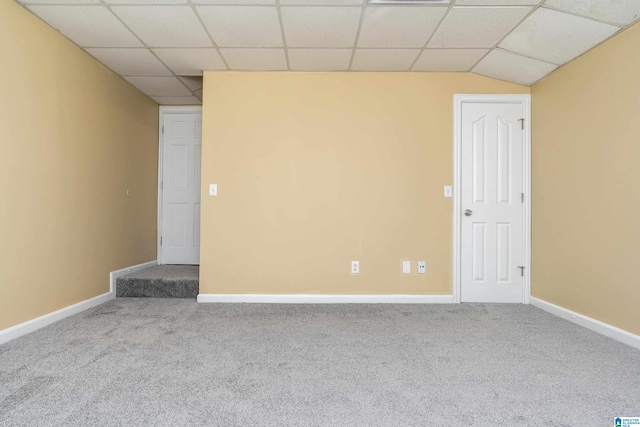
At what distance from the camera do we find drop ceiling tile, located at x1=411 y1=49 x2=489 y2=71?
3.01 metres

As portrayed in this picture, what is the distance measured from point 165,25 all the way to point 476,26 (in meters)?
2.36

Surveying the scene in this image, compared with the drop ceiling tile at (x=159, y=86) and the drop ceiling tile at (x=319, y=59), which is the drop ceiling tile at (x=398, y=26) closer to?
the drop ceiling tile at (x=319, y=59)

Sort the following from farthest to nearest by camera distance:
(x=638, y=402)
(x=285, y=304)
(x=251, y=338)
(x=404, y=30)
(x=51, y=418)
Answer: (x=285, y=304) < (x=404, y=30) < (x=251, y=338) < (x=638, y=402) < (x=51, y=418)

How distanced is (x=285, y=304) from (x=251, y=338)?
97cm

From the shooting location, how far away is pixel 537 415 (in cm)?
147

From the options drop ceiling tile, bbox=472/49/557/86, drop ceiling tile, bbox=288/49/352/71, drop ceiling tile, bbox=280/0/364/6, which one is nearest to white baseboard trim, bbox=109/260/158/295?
drop ceiling tile, bbox=288/49/352/71

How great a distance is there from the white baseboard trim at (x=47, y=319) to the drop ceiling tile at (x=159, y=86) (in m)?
2.28

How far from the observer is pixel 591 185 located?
8.75 feet

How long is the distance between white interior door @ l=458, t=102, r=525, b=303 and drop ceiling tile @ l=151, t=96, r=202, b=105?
324 cm

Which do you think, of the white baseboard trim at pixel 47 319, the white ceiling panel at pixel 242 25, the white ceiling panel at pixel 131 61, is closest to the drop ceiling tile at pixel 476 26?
the white ceiling panel at pixel 242 25

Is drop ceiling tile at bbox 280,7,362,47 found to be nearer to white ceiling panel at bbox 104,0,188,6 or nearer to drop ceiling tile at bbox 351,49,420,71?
drop ceiling tile at bbox 351,49,420,71

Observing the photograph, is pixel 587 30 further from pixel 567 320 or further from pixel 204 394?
pixel 204 394

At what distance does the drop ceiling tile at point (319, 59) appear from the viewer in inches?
119

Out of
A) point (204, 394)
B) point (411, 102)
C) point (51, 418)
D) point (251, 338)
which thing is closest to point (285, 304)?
point (251, 338)
